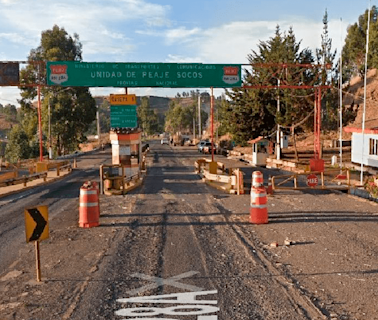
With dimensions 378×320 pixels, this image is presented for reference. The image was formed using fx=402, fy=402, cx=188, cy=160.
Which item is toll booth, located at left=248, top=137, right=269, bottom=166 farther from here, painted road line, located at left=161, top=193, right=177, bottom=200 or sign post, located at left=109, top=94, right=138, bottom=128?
painted road line, located at left=161, top=193, right=177, bottom=200

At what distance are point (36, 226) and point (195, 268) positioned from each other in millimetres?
2864

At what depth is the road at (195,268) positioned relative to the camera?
5.54 metres

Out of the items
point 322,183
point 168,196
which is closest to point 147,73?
point 168,196

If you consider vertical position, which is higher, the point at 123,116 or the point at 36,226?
the point at 123,116

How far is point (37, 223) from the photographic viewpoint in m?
6.87

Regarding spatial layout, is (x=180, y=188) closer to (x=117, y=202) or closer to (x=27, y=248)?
(x=117, y=202)

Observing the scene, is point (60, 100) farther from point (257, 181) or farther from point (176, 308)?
point (176, 308)

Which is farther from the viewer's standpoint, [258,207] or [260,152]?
[260,152]

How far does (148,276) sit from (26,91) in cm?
6425

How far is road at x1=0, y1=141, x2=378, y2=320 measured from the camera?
554cm

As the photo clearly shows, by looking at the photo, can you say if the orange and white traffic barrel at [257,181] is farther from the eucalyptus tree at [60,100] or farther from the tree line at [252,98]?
the eucalyptus tree at [60,100]

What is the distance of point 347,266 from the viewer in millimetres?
7328

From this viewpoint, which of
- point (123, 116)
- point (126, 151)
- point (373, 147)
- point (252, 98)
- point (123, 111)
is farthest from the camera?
point (252, 98)

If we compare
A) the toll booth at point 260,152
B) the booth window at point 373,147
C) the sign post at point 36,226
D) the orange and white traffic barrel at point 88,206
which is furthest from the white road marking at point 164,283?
the toll booth at point 260,152
